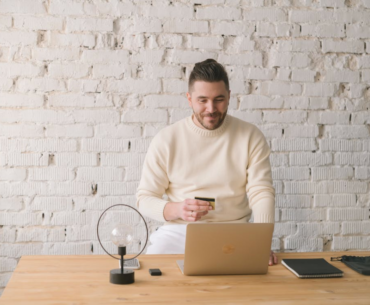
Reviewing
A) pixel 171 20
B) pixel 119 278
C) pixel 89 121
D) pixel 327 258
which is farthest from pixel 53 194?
pixel 327 258

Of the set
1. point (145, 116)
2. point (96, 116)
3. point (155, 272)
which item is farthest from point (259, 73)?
point (155, 272)

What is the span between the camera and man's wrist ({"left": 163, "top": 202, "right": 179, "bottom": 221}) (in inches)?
87.1

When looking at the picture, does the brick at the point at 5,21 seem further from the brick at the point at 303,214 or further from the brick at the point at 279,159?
the brick at the point at 303,214

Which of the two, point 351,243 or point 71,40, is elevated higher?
point 71,40

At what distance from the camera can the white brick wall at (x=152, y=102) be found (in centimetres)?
273

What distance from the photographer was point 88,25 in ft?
9.03

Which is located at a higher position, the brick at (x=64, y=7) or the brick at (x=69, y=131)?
the brick at (x=64, y=7)

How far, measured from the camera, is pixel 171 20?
9.19 feet

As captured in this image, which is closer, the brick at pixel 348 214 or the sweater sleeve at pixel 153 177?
the sweater sleeve at pixel 153 177

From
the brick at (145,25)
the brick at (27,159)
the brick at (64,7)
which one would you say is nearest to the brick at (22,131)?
the brick at (27,159)

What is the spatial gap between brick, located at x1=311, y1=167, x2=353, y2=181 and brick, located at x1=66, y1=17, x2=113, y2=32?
1.52 meters

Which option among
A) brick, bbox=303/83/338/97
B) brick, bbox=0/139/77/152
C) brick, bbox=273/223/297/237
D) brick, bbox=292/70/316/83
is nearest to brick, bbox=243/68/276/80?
brick, bbox=292/70/316/83

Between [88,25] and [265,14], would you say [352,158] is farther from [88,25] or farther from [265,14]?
[88,25]

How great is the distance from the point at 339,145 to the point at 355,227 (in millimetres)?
529
